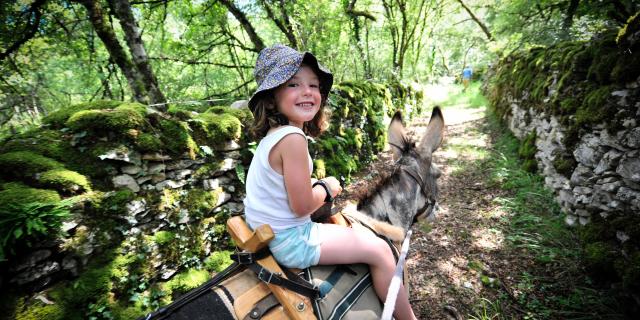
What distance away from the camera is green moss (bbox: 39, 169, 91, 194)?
7.97ft

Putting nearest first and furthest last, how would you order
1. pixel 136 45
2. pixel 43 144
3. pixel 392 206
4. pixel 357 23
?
pixel 392 206 → pixel 43 144 → pixel 136 45 → pixel 357 23

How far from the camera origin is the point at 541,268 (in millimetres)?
3287

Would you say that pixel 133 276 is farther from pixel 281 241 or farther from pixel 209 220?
pixel 281 241

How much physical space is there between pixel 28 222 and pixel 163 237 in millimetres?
1227

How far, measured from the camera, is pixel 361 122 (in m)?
7.57

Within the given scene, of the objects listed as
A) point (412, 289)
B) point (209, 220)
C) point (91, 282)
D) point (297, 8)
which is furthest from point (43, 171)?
point (297, 8)

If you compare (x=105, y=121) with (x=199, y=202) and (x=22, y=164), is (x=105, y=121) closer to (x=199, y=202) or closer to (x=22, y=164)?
(x=22, y=164)

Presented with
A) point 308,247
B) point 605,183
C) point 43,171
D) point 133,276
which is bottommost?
point 605,183

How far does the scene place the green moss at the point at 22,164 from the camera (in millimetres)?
2354

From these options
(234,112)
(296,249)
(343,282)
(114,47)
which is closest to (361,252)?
(343,282)

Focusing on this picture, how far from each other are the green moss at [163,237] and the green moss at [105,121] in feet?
4.05

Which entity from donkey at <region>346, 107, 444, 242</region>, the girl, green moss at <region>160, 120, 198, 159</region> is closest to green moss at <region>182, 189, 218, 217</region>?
green moss at <region>160, 120, 198, 159</region>

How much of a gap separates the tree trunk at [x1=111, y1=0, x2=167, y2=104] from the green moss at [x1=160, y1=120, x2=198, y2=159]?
186 centimetres

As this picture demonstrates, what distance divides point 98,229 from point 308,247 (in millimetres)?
2371
